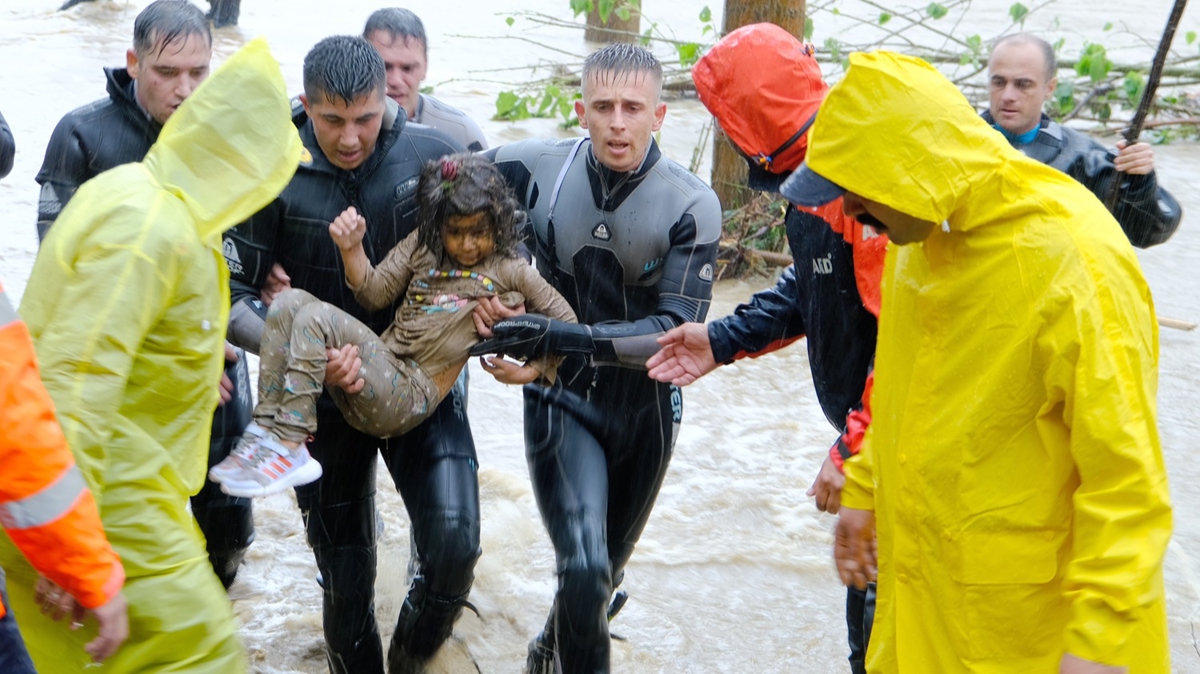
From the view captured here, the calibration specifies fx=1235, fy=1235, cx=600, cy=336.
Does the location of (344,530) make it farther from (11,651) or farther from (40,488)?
(40,488)

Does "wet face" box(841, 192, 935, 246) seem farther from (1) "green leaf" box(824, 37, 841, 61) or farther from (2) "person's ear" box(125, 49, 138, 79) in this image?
(1) "green leaf" box(824, 37, 841, 61)

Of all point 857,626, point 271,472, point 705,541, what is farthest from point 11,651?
point 705,541

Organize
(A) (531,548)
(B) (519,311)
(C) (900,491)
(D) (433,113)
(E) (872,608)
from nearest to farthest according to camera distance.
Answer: (C) (900,491), (E) (872,608), (B) (519,311), (D) (433,113), (A) (531,548)

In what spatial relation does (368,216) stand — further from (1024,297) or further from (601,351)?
(1024,297)

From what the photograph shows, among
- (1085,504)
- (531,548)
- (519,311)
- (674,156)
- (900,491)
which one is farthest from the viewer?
(674,156)

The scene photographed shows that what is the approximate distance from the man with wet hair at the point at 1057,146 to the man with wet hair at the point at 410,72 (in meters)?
2.15

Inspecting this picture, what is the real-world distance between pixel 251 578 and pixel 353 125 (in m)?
2.32

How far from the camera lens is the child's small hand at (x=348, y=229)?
351cm

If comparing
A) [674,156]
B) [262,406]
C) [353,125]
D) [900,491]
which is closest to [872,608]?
[900,491]

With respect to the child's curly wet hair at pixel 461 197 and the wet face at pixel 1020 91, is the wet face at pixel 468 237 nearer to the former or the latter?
the child's curly wet hair at pixel 461 197

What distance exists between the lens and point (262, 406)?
3.52 m

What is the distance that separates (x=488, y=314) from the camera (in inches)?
144

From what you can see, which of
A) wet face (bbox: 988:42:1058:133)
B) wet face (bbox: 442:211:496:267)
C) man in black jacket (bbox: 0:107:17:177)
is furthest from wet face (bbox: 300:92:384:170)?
wet face (bbox: 988:42:1058:133)

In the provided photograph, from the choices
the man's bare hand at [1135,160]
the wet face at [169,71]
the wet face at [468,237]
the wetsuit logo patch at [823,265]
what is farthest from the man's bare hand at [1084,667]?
the wet face at [169,71]
